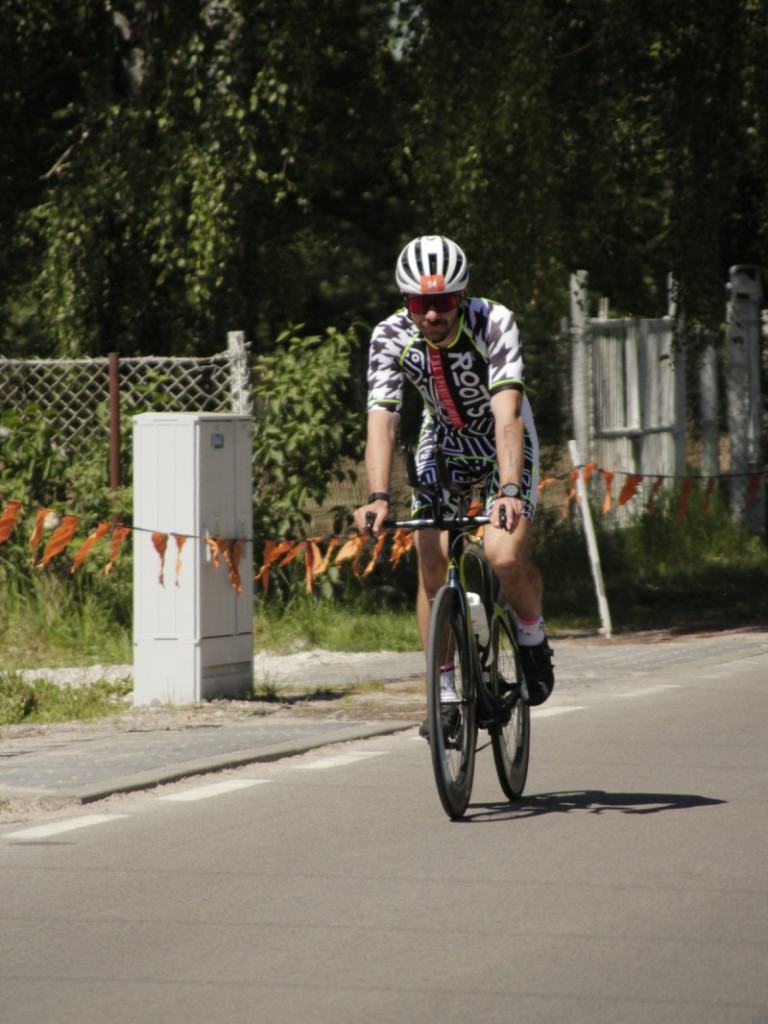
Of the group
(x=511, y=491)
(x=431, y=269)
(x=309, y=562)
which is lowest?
(x=309, y=562)

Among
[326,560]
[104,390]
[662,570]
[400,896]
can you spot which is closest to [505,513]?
[400,896]

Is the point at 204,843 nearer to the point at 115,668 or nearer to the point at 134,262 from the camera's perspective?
the point at 115,668

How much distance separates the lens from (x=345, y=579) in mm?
14133

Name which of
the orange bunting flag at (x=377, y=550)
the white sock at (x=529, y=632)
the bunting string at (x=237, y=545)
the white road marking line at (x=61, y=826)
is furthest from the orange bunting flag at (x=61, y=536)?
the white sock at (x=529, y=632)

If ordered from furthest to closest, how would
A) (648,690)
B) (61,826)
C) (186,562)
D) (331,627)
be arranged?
1. (331,627)
2. (648,690)
3. (186,562)
4. (61,826)

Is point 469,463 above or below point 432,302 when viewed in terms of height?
below

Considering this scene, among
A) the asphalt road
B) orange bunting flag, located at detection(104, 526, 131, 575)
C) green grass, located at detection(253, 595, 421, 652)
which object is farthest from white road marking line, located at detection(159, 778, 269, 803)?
green grass, located at detection(253, 595, 421, 652)

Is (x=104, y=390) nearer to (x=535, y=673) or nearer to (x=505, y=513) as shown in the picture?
(x=535, y=673)

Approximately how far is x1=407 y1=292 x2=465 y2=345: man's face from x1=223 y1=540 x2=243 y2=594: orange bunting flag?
11.1 feet

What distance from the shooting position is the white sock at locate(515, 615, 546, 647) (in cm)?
742

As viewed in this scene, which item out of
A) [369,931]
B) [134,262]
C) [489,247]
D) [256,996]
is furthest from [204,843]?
[134,262]

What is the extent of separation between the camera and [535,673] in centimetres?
746

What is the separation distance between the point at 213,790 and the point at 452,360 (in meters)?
2.06

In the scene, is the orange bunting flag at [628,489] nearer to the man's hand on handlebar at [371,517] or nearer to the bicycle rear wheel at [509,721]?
the bicycle rear wheel at [509,721]
